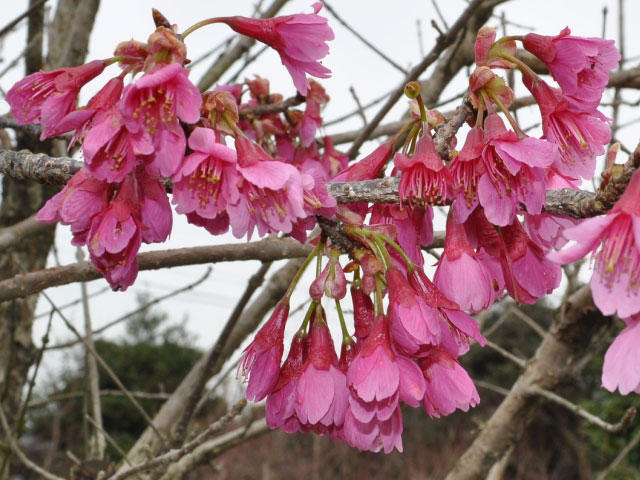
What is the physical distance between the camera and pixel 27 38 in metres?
2.69

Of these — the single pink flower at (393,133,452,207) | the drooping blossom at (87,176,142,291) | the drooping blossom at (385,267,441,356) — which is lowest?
the drooping blossom at (385,267,441,356)

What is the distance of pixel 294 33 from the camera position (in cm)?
116

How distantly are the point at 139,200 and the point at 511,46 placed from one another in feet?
2.47

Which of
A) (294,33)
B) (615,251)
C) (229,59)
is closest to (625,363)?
(615,251)

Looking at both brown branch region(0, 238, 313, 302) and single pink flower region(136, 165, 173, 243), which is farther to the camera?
brown branch region(0, 238, 313, 302)

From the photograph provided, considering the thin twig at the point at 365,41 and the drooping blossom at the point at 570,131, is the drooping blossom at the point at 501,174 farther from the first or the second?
the thin twig at the point at 365,41

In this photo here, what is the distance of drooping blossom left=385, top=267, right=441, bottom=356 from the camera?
100 centimetres

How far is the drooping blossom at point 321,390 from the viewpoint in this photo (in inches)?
41.2

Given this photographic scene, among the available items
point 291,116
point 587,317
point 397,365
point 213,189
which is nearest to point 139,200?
point 213,189

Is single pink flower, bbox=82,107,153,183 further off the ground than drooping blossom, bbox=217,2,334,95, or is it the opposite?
drooping blossom, bbox=217,2,334,95

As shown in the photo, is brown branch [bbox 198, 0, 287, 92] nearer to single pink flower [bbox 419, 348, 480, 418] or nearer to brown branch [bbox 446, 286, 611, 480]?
brown branch [bbox 446, 286, 611, 480]

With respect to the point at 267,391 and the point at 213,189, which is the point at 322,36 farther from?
the point at 267,391

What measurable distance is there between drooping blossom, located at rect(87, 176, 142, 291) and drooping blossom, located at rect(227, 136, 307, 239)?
0.53 feet

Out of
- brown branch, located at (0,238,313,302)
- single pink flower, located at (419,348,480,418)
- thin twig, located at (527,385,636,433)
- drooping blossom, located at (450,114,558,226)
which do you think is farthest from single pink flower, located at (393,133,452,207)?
thin twig, located at (527,385,636,433)
